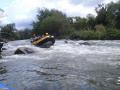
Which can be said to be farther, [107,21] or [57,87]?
[107,21]

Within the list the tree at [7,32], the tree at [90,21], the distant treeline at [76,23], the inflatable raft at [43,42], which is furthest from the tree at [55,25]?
the inflatable raft at [43,42]

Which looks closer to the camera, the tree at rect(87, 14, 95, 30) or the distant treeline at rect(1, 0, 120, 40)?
the distant treeline at rect(1, 0, 120, 40)

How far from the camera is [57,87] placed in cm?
1308

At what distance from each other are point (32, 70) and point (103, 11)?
67.6 meters

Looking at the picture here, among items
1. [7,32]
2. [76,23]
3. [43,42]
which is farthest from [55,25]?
[43,42]

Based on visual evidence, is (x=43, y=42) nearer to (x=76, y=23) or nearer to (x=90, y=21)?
(x=90, y=21)

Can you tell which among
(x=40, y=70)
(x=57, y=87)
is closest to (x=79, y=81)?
(x=57, y=87)

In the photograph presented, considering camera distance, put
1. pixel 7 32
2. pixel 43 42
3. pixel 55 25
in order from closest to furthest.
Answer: pixel 43 42
pixel 7 32
pixel 55 25

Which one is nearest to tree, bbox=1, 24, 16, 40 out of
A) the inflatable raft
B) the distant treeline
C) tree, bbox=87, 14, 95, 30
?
Result: the distant treeline

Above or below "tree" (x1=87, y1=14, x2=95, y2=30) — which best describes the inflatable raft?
below

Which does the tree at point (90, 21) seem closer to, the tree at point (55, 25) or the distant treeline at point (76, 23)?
the distant treeline at point (76, 23)

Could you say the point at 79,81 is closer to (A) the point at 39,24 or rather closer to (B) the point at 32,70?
(B) the point at 32,70

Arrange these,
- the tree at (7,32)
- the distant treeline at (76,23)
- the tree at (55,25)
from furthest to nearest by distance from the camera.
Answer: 1. the tree at (55,25)
2. the distant treeline at (76,23)
3. the tree at (7,32)

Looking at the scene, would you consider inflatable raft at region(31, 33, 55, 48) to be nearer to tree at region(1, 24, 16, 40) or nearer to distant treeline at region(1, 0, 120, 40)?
tree at region(1, 24, 16, 40)
